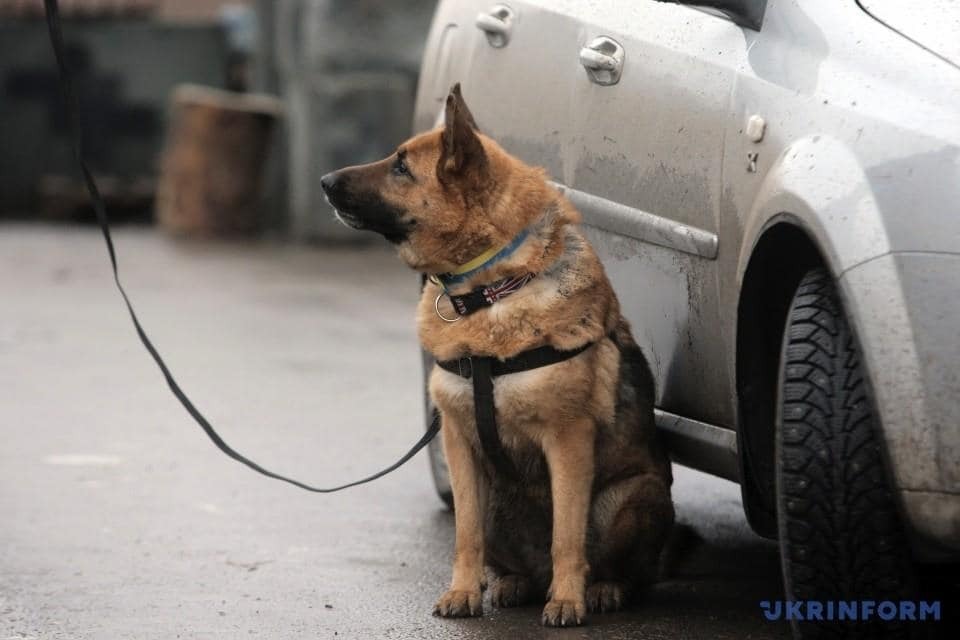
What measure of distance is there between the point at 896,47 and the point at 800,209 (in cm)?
40

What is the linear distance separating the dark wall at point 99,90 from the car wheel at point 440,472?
50.2 ft

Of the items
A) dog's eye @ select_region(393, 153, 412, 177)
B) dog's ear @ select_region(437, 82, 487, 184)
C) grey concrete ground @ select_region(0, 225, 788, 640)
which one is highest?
dog's ear @ select_region(437, 82, 487, 184)

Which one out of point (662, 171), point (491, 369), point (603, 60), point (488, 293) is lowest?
Result: point (491, 369)

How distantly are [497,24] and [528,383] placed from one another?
1.68m

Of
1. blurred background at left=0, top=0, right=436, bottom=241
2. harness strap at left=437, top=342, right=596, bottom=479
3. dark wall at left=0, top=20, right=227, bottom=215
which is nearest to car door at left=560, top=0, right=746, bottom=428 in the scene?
harness strap at left=437, top=342, right=596, bottom=479

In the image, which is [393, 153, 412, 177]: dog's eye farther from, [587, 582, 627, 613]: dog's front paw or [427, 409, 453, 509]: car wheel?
[427, 409, 453, 509]: car wheel

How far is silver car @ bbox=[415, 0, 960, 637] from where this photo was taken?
3535 millimetres

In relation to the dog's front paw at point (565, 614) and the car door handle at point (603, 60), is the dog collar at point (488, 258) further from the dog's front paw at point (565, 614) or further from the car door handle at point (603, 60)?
the dog's front paw at point (565, 614)

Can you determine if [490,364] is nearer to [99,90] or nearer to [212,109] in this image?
[212,109]

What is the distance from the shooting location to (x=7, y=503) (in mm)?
6000

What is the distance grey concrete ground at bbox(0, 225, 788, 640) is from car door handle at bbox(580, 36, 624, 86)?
136 centimetres

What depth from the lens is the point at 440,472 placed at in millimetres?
6027

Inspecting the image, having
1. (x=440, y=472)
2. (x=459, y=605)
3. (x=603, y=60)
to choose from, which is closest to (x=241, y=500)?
(x=440, y=472)

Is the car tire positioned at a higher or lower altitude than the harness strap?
higher
